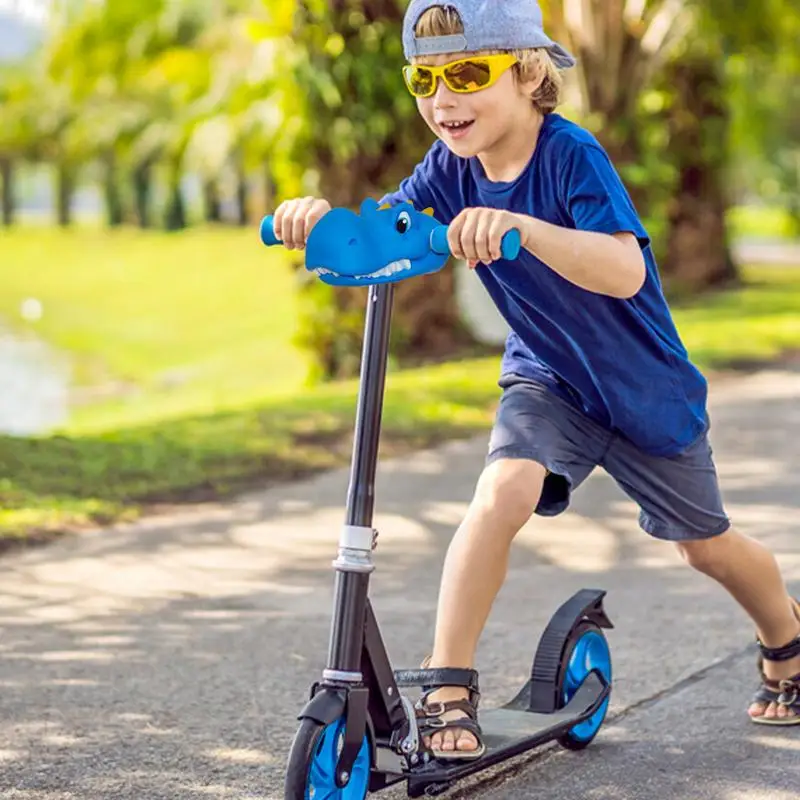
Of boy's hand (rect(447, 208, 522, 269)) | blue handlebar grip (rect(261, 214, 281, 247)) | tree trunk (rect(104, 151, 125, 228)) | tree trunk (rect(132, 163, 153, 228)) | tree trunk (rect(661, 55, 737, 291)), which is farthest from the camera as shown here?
tree trunk (rect(104, 151, 125, 228))

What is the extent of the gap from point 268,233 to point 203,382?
16401 millimetres

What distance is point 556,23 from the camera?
1459 centimetres

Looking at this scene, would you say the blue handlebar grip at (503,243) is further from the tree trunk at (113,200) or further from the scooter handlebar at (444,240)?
the tree trunk at (113,200)

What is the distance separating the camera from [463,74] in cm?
338

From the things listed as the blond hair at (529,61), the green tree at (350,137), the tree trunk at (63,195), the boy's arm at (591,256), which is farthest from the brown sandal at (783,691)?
the tree trunk at (63,195)

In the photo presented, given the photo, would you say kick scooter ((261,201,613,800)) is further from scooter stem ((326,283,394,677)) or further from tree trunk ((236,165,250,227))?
tree trunk ((236,165,250,227))

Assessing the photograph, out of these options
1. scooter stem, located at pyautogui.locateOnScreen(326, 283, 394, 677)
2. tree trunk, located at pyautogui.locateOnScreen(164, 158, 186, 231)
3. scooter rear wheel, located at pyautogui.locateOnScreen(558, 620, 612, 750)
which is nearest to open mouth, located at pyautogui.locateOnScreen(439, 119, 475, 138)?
scooter stem, located at pyautogui.locateOnScreen(326, 283, 394, 677)

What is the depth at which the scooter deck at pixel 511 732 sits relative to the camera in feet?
11.1

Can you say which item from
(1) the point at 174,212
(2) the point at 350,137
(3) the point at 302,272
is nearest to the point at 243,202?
(1) the point at 174,212

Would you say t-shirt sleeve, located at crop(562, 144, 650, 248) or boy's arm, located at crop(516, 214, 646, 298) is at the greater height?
t-shirt sleeve, located at crop(562, 144, 650, 248)

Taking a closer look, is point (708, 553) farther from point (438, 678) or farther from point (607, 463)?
point (438, 678)

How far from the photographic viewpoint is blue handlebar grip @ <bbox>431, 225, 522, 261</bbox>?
9.79ft

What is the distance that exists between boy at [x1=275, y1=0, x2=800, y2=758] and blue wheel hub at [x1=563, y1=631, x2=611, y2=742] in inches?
11.9

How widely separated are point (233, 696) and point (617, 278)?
1678 millimetres
